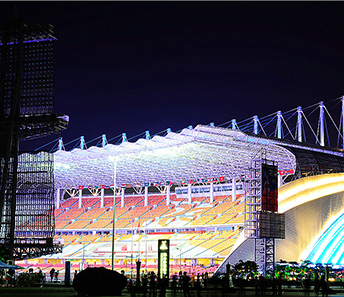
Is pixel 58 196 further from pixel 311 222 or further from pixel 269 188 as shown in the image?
pixel 269 188

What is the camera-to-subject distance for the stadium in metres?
75.2

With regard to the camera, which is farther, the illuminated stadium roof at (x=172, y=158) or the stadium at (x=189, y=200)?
the stadium at (x=189, y=200)

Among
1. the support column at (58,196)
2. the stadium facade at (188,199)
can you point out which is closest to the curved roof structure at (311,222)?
the stadium facade at (188,199)

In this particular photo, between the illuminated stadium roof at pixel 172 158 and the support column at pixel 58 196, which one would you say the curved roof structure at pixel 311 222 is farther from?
the support column at pixel 58 196

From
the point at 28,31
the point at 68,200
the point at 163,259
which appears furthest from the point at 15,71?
the point at 68,200

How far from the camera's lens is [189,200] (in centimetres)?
10644

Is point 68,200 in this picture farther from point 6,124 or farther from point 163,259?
point 163,259

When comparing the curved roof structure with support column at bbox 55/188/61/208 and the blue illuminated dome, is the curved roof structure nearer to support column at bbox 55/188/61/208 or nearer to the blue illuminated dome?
the blue illuminated dome

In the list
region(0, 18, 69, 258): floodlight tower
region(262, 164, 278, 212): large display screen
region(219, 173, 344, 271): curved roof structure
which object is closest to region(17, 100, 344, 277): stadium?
region(219, 173, 344, 271): curved roof structure

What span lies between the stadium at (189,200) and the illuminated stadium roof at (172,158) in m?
0.15

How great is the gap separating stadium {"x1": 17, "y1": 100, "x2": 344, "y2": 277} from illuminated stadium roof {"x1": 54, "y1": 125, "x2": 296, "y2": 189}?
15 cm

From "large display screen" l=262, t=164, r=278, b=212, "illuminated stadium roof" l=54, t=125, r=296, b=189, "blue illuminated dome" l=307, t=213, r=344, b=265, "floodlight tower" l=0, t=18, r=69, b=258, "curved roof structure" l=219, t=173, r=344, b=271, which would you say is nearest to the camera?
"floodlight tower" l=0, t=18, r=69, b=258

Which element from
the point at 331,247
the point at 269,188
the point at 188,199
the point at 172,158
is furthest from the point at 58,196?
the point at 269,188

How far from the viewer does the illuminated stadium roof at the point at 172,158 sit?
240 ft
